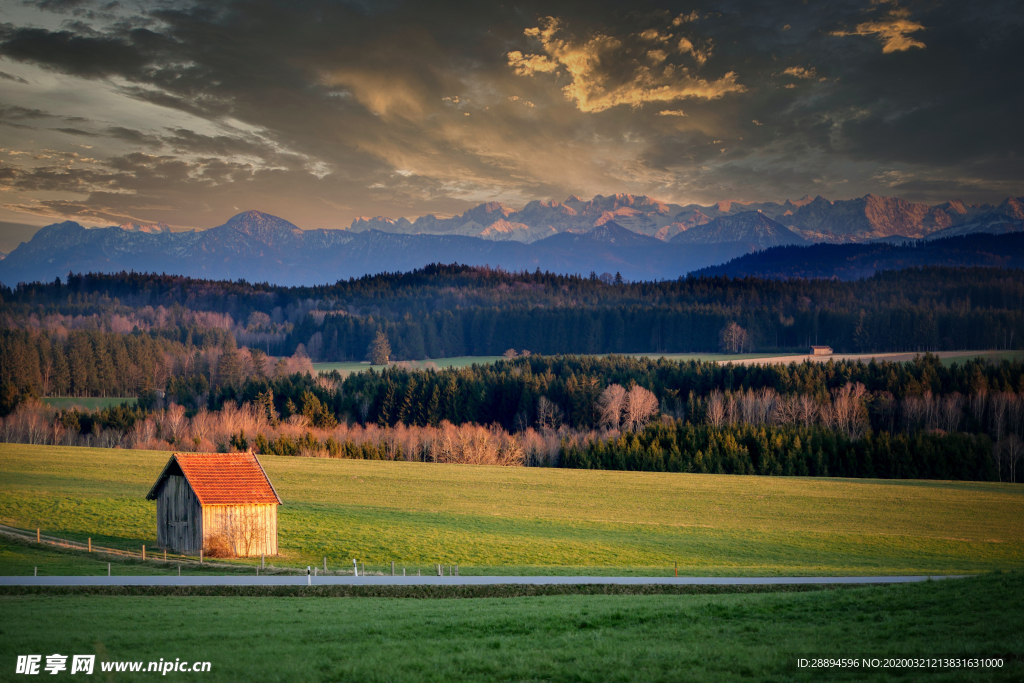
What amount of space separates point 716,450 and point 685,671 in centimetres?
7488

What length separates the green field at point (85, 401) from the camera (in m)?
118

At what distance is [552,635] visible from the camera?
17.1 meters

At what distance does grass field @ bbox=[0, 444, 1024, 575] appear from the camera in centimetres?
3825

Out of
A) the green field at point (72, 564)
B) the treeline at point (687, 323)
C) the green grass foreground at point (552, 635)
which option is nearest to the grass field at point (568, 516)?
the green field at point (72, 564)

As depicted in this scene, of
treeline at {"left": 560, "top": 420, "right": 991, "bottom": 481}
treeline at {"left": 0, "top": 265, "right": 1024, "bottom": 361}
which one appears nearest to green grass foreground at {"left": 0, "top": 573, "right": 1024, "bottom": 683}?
treeline at {"left": 560, "top": 420, "right": 991, "bottom": 481}

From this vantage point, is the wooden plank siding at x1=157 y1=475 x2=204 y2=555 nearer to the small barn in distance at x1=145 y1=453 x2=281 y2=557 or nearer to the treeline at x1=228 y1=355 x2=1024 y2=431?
the small barn in distance at x1=145 y1=453 x2=281 y2=557

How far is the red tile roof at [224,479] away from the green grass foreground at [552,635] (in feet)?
45.5

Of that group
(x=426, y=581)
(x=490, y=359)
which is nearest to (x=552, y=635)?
(x=426, y=581)

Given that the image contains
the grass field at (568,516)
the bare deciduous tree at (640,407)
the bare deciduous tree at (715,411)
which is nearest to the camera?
the grass field at (568,516)

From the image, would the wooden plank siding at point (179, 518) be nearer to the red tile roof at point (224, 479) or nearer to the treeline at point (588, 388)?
A: the red tile roof at point (224, 479)

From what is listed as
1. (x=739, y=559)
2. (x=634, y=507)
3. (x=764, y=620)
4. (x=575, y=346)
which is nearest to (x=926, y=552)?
(x=739, y=559)

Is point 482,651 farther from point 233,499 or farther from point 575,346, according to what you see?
point 575,346

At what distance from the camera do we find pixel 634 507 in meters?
56.3

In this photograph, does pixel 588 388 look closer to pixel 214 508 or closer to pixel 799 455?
pixel 799 455
